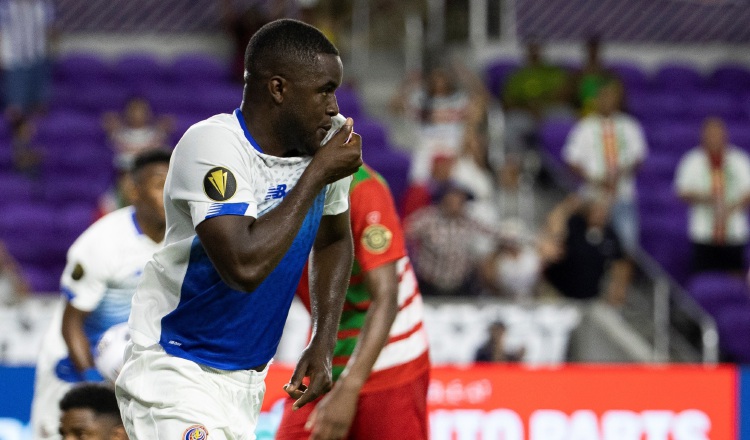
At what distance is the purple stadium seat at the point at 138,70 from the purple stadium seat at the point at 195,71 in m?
0.14

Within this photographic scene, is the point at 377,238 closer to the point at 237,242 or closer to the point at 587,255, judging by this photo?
the point at 237,242

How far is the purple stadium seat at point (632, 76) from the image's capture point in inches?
578

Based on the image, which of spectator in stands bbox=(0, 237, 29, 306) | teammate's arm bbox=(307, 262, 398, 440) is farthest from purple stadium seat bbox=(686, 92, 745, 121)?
teammate's arm bbox=(307, 262, 398, 440)

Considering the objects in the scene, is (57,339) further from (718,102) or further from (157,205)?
(718,102)

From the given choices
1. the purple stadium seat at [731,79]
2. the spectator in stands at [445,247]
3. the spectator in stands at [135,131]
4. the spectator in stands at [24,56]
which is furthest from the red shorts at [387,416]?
the purple stadium seat at [731,79]

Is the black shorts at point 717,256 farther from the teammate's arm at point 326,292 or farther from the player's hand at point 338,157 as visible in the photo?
the player's hand at point 338,157

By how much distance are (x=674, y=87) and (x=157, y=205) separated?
10.3m

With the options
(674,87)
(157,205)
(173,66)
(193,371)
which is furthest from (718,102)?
(193,371)

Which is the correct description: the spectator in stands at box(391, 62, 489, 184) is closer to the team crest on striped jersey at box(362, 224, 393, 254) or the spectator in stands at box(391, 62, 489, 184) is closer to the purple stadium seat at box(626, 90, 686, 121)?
the purple stadium seat at box(626, 90, 686, 121)

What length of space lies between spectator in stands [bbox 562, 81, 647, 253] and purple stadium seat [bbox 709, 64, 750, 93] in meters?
3.39

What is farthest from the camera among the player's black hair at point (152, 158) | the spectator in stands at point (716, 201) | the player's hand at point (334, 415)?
the spectator in stands at point (716, 201)

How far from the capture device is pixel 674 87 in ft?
49.1

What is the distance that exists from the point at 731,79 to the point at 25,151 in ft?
27.2

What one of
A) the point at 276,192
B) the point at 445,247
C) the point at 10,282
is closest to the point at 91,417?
the point at 276,192
